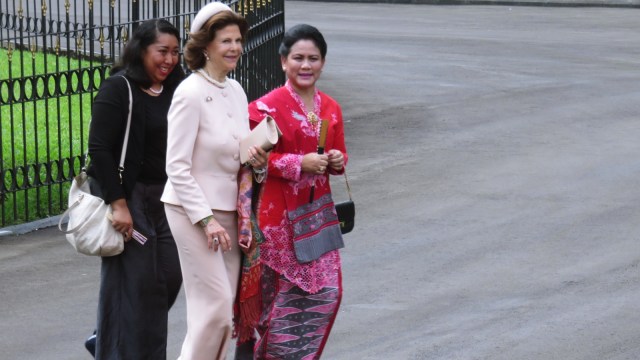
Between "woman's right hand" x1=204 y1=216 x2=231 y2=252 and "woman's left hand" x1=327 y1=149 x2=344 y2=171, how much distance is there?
0.62m

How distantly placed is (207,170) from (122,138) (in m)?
0.60

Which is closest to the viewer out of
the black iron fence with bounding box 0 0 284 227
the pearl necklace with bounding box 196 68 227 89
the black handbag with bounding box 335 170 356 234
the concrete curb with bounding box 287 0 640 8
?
the pearl necklace with bounding box 196 68 227 89

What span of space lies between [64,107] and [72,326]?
7.81 metres

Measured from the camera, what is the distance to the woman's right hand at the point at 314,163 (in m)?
6.14

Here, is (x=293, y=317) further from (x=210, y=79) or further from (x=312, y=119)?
(x=210, y=79)

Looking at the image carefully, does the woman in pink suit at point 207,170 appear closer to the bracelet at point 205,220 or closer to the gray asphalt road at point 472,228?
the bracelet at point 205,220

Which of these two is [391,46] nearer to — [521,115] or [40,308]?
[521,115]

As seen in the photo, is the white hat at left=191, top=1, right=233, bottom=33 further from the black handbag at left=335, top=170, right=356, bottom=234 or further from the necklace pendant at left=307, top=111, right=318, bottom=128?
the black handbag at left=335, top=170, right=356, bottom=234

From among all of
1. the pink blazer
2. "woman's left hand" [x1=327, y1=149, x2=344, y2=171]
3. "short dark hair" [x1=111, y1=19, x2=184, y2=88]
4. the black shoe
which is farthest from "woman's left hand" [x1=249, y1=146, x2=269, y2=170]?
the black shoe

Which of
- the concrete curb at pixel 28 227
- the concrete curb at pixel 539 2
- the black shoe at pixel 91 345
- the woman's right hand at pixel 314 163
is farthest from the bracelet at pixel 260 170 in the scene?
the concrete curb at pixel 539 2

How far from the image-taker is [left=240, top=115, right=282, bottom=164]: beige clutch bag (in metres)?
5.90

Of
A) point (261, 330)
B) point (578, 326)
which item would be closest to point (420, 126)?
point (578, 326)

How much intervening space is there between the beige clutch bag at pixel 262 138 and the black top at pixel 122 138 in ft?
2.11

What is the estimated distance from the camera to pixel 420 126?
1462 centimetres
